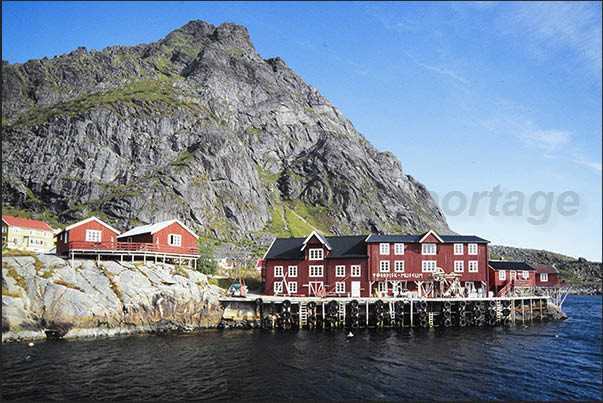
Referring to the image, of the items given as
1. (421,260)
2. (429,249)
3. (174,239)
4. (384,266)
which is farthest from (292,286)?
(429,249)

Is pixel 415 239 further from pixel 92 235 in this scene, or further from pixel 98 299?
pixel 92 235

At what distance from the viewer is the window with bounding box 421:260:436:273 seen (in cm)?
6007

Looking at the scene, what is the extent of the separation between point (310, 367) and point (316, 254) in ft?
97.2

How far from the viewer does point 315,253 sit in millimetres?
62531

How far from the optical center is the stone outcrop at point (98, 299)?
140 feet

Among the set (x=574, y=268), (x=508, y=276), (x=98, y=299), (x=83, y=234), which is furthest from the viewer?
(x=574, y=268)

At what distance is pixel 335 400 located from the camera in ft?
85.3

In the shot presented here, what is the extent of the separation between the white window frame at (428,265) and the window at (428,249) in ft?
4.22

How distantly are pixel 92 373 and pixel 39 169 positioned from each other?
142506 millimetres

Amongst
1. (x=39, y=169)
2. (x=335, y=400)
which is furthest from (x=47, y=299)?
(x=39, y=169)

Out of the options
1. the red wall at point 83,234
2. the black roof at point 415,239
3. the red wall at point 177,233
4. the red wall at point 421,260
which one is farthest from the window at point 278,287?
the red wall at point 83,234

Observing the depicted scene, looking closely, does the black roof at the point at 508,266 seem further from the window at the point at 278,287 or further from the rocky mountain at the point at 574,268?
the rocky mountain at the point at 574,268

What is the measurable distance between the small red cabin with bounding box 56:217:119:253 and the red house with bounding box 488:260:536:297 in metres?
57.4

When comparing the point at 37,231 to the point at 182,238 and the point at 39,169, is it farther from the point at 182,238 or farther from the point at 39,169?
the point at 39,169
